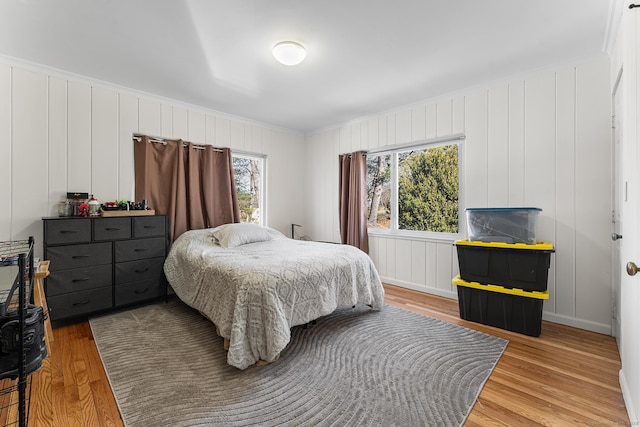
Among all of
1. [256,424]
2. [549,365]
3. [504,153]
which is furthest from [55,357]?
[504,153]

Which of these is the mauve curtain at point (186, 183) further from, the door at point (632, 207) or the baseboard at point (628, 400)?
the baseboard at point (628, 400)

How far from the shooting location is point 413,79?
9.82 ft

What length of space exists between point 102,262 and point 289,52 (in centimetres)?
265

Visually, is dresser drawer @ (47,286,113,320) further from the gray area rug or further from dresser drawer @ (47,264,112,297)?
the gray area rug

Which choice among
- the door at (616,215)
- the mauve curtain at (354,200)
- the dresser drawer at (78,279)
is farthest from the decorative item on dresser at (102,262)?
the door at (616,215)

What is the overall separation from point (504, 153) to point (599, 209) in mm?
938

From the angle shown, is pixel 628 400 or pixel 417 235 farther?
pixel 417 235

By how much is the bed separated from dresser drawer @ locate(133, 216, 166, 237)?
0.25 meters

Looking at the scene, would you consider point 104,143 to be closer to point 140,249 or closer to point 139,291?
point 140,249

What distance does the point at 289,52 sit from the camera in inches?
90.5

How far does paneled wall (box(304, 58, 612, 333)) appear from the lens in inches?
98.7

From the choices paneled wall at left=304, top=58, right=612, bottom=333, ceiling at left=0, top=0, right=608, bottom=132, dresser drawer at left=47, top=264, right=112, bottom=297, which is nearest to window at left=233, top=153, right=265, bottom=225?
ceiling at left=0, top=0, right=608, bottom=132

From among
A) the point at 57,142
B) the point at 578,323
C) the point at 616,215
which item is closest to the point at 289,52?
the point at 57,142

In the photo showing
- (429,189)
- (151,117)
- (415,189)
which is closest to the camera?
(151,117)
